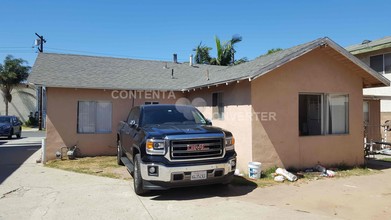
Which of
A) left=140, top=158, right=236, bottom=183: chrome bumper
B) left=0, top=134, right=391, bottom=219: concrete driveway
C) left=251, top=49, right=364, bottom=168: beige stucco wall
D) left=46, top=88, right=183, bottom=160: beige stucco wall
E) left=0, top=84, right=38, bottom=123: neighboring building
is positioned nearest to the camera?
left=0, top=134, right=391, bottom=219: concrete driveway

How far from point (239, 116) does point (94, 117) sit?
21.7 feet

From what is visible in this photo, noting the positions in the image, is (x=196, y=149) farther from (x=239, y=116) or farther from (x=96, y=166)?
(x=96, y=166)

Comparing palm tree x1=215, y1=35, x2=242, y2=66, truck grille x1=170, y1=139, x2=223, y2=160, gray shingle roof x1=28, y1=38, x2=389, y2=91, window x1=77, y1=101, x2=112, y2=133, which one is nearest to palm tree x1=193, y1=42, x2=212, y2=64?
palm tree x1=215, y1=35, x2=242, y2=66

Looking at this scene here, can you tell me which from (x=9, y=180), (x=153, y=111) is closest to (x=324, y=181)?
(x=153, y=111)

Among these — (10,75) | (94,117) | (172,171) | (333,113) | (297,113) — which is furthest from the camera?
(10,75)

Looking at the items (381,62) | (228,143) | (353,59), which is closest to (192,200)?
→ (228,143)

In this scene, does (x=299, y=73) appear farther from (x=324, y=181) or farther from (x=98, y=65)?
(x=98, y=65)

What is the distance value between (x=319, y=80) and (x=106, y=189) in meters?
7.53

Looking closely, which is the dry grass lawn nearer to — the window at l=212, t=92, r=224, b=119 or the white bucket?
the white bucket

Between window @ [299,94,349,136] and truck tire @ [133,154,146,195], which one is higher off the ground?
window @ [299,94,349,136]

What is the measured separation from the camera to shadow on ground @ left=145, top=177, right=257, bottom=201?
21.7ft

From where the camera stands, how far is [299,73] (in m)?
9.51

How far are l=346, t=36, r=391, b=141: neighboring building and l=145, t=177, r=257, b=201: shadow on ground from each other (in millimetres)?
9604

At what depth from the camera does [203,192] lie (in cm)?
703
